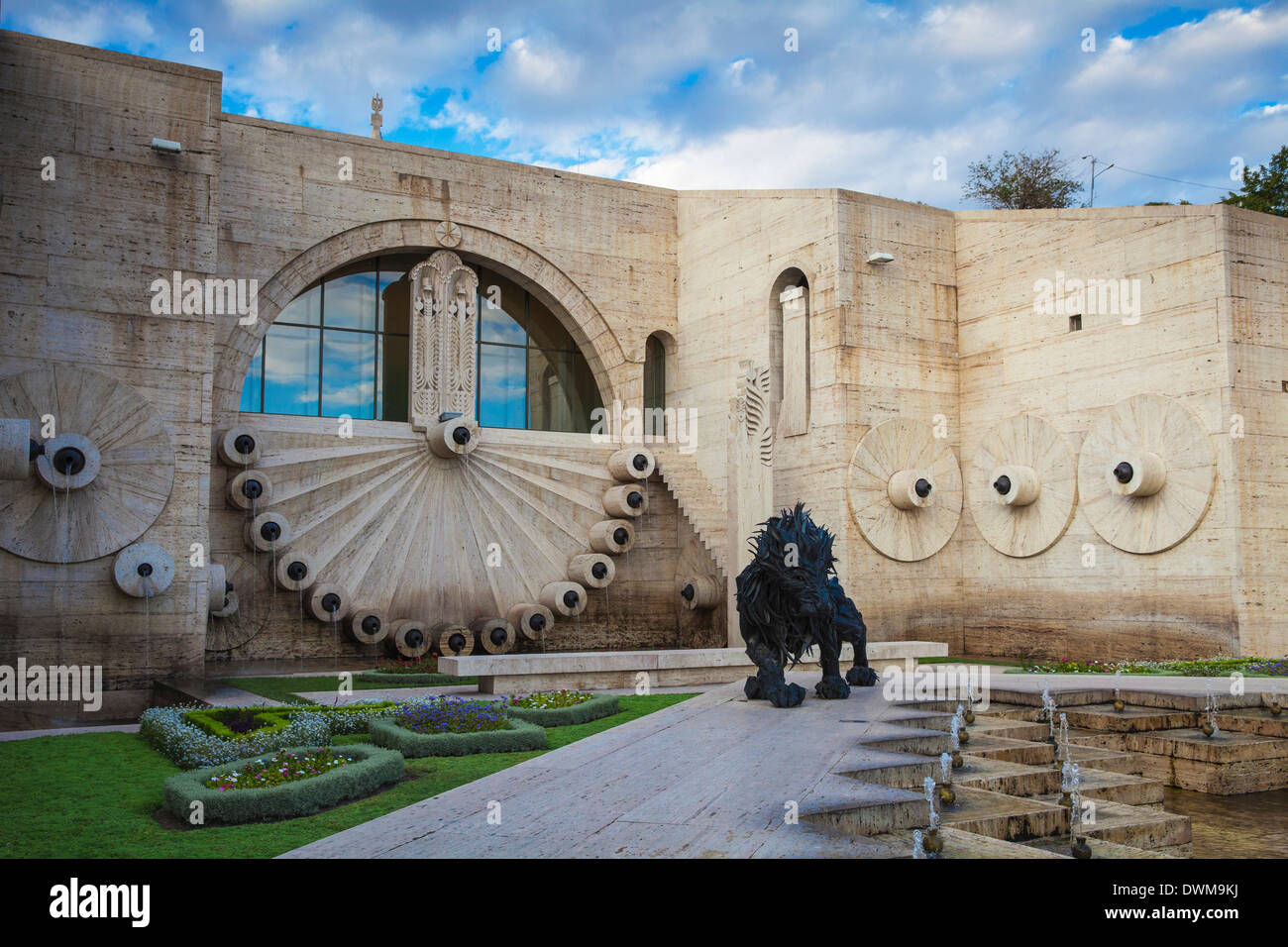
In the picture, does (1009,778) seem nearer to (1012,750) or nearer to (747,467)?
(1012,750)

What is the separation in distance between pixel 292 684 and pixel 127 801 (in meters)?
7.59

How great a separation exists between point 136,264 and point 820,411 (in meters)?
10.8

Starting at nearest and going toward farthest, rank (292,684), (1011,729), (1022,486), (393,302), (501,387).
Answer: (1011,729) → (292,684) → (1022,486) → (393,302) → (501,387)

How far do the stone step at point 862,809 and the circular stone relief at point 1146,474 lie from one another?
1097 centimetres

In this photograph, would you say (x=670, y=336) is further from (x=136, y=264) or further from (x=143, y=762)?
(x=143, y=762)

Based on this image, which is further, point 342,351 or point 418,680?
point 342,351

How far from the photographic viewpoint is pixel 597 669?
12.2m

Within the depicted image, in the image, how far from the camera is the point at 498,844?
464 cm

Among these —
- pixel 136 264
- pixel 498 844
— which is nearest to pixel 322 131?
pixel 136 264

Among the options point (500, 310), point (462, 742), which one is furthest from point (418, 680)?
point (500, 310)

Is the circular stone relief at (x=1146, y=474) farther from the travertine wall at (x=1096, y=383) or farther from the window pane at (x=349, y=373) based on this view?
the window pane at (x=349, y=373)

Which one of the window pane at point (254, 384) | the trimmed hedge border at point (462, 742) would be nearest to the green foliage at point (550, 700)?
the trimmed hedge border at point (462, 742)

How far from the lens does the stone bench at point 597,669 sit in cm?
1195

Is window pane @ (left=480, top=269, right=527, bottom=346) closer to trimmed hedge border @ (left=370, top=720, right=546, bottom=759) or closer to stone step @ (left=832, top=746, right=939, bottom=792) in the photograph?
trimmed hedge border @ (left=370, top=720, right=546, bottom=759)
